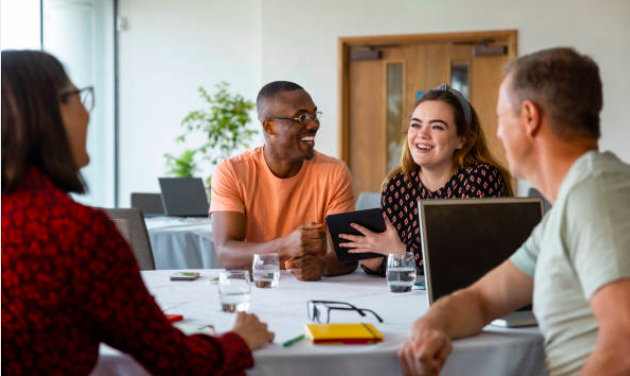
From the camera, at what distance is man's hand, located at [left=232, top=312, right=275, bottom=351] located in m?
1.32

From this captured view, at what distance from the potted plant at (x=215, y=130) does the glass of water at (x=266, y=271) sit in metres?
4.70

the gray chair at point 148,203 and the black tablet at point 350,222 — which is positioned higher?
the black tablet at point 350,222

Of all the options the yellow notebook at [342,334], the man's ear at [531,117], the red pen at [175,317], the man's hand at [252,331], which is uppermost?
the man's ear at [531,117]

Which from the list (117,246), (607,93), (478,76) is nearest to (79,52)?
(478,76)

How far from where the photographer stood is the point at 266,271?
6.66 ft

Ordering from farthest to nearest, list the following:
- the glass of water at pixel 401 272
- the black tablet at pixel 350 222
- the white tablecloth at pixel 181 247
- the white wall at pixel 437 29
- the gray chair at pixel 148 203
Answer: the white wall at pixel 437 29 < the gray chair at pixel 148 203 < the white tablecloth at pixel 181 247 < the black tablet at pixel 350 222 < the glass of water at pixel 401 272

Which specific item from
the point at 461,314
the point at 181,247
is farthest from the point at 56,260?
the point at 181,247

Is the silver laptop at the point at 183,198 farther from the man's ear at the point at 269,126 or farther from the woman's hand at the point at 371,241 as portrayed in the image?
the woman's hand at the point at 371,241

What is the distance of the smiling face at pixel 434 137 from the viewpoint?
247 centimetres

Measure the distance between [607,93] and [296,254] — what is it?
507 centimetres

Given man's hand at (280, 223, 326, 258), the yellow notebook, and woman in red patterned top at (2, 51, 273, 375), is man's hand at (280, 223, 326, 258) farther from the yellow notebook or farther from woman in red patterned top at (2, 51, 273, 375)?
woman in red patterned top at (2, 51, 273, 375)

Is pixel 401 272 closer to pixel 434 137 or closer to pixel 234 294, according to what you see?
pixel 234 294

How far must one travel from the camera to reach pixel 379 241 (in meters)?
→ 2.19

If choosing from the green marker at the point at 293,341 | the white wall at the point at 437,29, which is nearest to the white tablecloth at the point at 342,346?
the green marker at the point at 293,341
